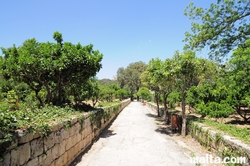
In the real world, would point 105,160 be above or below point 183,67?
below

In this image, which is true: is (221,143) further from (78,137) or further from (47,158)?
(47,158)

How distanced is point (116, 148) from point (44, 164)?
3645mm

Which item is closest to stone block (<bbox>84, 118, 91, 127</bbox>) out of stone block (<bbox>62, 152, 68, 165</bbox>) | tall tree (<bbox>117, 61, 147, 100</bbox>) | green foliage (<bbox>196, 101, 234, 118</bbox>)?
stone block (<bbox>62, 152, 68, 165</bbox>)

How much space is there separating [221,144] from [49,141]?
4.94 metres

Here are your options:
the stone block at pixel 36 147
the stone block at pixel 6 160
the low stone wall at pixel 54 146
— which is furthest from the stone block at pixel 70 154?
the stone block at pixel 6 160

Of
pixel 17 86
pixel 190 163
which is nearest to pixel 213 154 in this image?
pixel 190 163

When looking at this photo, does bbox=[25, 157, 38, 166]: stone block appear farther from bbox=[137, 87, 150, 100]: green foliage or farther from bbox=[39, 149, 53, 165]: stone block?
bbox=[137, 87, 150, 100]: green foliage

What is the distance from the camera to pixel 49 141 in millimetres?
4301

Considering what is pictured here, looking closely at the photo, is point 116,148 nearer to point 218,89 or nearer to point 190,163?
point 190,163

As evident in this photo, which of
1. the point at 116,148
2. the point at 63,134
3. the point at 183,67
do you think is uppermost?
the point at 183,67

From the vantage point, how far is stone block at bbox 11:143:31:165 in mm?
3018

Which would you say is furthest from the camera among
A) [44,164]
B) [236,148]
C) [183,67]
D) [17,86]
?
[17,86]

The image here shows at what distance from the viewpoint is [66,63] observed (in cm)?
758

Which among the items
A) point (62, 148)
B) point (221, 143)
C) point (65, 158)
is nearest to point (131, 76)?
point (221, 143)
